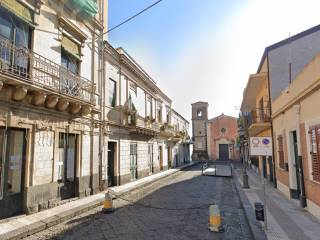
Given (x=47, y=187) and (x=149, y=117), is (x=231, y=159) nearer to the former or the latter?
(x=149, y=117)

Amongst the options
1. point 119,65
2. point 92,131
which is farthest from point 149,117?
point 92,131

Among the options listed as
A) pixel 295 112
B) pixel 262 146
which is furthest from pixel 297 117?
pixel 262 146

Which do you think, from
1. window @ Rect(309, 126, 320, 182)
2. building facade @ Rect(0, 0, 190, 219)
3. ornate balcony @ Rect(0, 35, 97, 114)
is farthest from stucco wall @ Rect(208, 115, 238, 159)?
window @ Rect(309, 126, 320, 182)

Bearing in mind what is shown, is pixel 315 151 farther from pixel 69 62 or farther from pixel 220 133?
pixel 220 133

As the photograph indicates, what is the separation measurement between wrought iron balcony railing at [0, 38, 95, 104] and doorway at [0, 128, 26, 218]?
5.41 ft

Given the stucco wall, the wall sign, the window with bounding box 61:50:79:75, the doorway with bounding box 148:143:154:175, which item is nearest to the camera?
the wall sign

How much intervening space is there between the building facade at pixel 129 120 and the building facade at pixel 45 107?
1893 millimetres

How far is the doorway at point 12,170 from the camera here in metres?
6.94

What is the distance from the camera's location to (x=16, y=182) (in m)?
7.41

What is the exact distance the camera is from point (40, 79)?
790cm

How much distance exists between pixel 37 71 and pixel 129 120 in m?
7.41

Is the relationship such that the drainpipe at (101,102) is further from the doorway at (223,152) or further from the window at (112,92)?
the doorway at (223,152)

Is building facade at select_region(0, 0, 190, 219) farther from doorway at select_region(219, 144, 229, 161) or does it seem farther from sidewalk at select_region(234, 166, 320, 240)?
doorway at select_region(219, 144, 229, 161)

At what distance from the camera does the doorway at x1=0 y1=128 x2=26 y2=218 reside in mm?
6938
